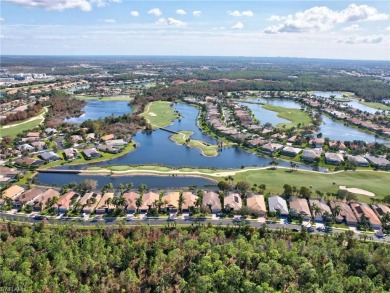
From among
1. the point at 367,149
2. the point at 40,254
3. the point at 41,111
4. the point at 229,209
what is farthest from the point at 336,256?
the point at 41,111

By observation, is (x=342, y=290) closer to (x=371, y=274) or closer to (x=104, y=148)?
(x=371, y=274)

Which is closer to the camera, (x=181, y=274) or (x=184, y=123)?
(x=181, y=274)

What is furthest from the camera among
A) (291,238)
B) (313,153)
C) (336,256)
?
(313,153)

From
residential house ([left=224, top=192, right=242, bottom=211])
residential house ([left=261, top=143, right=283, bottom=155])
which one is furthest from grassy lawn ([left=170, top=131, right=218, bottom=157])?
residential house ([left=224, top=192, right=242, bottom=211])

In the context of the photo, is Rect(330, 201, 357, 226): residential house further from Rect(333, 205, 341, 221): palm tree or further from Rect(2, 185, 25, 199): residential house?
Rect(2, 185, 25, 199): residential house

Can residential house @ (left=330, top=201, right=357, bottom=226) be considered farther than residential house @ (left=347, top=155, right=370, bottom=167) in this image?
No

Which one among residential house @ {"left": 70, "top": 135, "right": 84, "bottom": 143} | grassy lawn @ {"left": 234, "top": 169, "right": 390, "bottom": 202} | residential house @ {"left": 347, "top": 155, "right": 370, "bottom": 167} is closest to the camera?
grassy lawn @ {"left": 234, "top": 169, "right": 390, "bottom": 202}

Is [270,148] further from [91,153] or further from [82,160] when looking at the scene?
[82,160]
